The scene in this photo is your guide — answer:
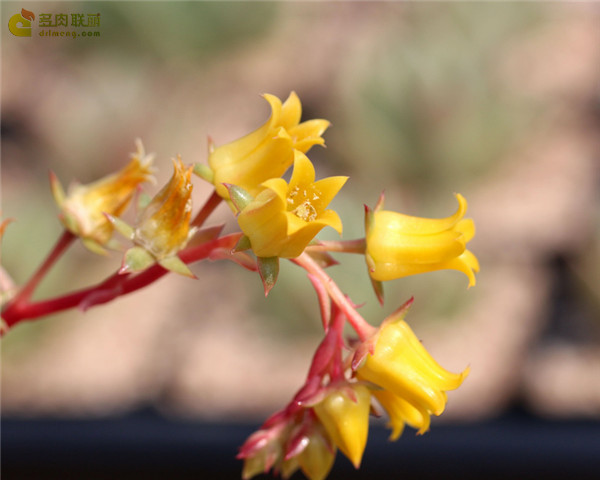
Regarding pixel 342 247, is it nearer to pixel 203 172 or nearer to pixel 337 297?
pixel 337 297

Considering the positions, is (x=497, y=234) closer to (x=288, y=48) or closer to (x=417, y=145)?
(x=417, y=145)

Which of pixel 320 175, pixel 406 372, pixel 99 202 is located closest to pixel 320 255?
pixel 406 372

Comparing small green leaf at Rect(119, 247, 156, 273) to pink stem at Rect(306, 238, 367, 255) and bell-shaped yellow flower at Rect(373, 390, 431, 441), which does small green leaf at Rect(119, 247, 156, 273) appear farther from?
bell-shaped yellow flower at Rect(373, 390, 431, 441)

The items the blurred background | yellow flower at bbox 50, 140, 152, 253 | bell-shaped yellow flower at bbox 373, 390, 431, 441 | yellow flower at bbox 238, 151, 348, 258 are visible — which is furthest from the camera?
the blurred background

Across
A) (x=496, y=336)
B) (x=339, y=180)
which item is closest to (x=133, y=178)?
(x=339, y=180)

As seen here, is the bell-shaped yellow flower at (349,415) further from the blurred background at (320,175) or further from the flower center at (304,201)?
the blurred background at (320,175)

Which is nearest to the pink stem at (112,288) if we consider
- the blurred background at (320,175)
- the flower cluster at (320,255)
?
the flower cluster at (320,255)

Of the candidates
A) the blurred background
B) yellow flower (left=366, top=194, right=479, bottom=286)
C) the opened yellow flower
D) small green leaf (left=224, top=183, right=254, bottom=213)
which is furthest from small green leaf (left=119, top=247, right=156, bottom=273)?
the blurred background
